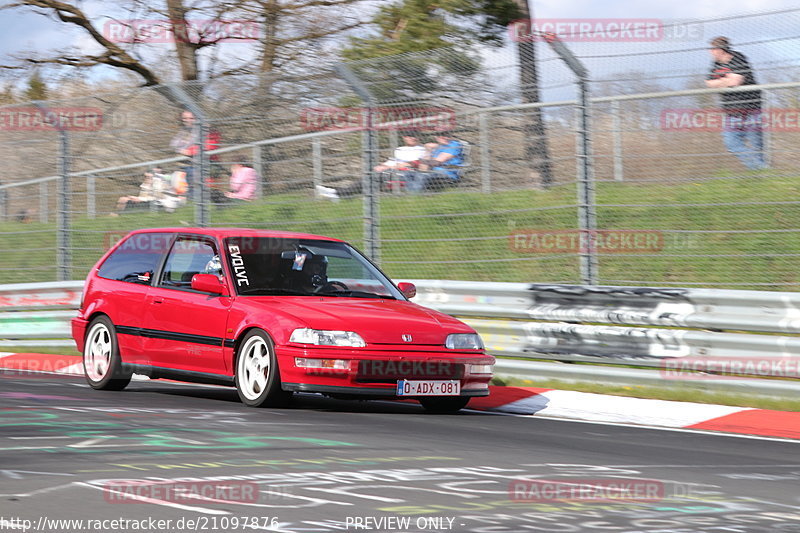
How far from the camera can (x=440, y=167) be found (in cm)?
1330

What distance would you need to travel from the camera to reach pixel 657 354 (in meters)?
10.9

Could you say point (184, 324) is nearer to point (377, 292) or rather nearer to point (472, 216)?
point (377, 292)

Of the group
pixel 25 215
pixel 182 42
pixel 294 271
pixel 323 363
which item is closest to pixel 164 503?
pixel 323 363

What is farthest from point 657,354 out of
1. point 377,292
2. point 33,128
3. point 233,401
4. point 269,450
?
point 33,128

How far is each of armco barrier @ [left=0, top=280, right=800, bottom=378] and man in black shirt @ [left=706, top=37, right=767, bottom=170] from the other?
1.52 metres

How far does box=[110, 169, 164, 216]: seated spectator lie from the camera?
1695 centimetres

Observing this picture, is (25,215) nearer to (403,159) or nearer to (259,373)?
(403,159)

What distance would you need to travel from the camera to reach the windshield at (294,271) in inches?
411

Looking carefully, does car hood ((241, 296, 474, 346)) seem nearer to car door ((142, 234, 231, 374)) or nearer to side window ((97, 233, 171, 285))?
car door ((142, 234, 231, 374))

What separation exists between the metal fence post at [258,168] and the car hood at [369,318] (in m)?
5.11

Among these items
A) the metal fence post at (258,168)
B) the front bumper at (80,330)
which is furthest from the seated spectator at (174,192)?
the front bumper at (80,330)

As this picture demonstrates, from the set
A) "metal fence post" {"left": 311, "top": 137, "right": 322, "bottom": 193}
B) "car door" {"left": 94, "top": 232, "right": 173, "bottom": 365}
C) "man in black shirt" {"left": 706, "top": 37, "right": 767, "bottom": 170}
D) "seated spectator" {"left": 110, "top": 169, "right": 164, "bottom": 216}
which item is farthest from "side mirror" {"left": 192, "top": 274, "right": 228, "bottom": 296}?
"seated spectator" {"left": 110, "top": 169, "right": 164, "bottom": 216}

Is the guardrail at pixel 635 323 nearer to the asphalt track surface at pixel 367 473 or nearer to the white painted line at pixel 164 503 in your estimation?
the asphalt track surface at pixel 367 473

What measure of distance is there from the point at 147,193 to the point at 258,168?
2492 mm
